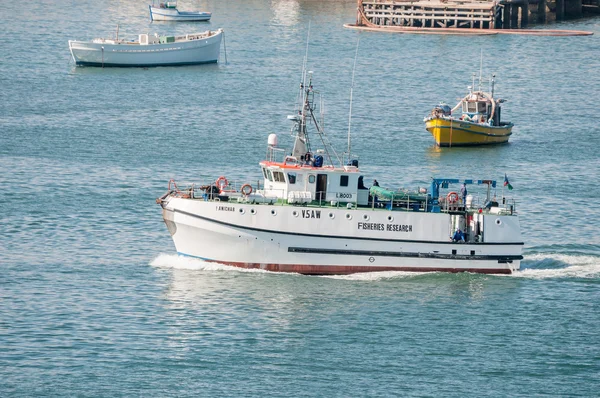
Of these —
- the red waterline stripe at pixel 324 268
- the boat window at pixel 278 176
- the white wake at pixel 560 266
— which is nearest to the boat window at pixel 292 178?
the boat window at pixel 278 176

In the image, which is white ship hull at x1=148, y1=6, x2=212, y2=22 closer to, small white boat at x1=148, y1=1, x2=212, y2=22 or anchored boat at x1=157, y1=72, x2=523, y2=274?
small white boat at x1=148, y1=1, x2=212, y2=22

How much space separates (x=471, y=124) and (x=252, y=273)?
32.3 metres

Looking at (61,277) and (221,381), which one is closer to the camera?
(221,381)

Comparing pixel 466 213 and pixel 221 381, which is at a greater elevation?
pixel 466 213

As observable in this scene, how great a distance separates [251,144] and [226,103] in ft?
52.9

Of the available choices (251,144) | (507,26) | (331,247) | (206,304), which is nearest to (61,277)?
(206,304)

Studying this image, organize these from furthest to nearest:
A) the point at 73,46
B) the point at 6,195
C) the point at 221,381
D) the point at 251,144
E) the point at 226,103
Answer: the point at 73,46 → the point at 226,103 → the point at 251,144 → the point at 6,195 → the point at 221,381

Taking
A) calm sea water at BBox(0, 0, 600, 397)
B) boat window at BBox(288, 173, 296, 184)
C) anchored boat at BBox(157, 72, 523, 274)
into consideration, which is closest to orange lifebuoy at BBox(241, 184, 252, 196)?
anchored boat at BBox(157, 72, 523, 274)

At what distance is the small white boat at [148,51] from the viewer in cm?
11006

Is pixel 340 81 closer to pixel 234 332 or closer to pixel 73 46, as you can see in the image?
pixel 73 46

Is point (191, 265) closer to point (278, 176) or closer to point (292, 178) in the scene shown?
point (278, 176)

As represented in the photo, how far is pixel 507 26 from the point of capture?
13912 cm

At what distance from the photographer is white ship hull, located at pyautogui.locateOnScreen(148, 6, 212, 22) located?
148 metres

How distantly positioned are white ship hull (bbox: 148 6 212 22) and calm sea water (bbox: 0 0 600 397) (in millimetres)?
38919
